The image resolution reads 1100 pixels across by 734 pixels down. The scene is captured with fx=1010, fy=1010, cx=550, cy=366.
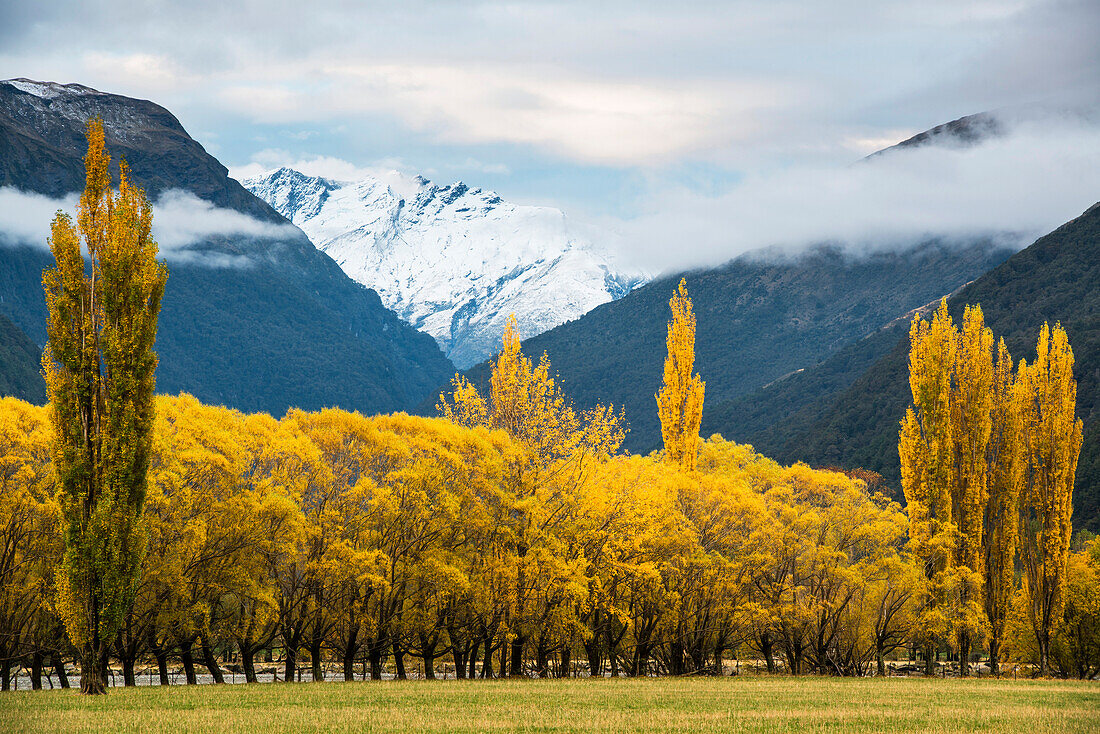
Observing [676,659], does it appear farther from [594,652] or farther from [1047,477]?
[1047,477]

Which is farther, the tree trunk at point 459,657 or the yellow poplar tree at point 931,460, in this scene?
the yellow poplar tree at point 931,460

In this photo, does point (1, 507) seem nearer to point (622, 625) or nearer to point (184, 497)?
point (184, 497)

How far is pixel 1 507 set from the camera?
4041 cm

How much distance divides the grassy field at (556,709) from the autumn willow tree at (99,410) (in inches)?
131

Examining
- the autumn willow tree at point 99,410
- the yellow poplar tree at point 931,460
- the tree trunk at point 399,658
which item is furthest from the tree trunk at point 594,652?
the autumn willow tree at point 99,410

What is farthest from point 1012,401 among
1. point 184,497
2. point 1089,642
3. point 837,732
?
point 184,497

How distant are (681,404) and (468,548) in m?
20.9

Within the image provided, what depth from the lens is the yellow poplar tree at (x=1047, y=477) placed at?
188 feet

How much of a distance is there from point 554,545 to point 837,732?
2155cm

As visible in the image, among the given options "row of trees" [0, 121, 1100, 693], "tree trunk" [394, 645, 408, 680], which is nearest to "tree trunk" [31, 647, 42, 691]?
"row of trees" [0, 121, 1100, 693]

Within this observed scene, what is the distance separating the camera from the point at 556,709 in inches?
1220

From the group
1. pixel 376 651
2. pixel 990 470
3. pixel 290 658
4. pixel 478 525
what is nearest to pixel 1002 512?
pixel 990 470

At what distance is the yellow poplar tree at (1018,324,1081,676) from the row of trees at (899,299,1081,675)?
0.19 feet

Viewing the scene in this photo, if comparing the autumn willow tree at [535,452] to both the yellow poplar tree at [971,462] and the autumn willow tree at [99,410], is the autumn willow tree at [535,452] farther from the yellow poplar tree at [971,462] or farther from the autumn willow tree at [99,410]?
the yellow poplar tree at [971,462]
